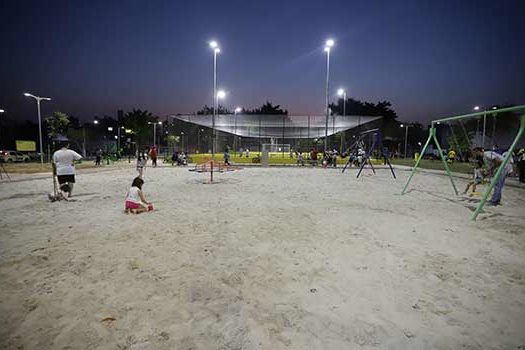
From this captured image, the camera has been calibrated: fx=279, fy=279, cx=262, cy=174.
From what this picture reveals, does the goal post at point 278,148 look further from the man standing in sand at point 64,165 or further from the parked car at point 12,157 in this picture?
the parked car at point 12,157

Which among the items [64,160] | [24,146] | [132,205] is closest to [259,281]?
[132,205]

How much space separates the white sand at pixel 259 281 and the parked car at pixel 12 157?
122 ft

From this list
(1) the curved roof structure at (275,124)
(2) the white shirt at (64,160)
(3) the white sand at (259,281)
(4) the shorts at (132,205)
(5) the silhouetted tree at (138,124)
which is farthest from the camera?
(5) the silhouetted tree at (138,124)

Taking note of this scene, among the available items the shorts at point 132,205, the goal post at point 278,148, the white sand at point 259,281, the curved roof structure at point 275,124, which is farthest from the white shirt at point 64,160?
the curved roof structure at point 275,124

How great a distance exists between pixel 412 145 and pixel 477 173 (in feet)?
235

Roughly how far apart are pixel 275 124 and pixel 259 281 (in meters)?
32.5

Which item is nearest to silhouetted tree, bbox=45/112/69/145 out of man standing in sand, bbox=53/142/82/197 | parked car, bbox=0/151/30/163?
parked car, bbox=0/151/30/163

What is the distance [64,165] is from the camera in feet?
29.1

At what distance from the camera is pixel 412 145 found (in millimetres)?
74875

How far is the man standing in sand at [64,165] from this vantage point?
8750 millimetres

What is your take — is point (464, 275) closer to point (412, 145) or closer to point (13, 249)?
point (13, 249)

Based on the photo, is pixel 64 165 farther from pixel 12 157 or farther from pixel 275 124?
pixel 12 157

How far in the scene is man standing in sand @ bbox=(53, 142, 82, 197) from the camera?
875 cm

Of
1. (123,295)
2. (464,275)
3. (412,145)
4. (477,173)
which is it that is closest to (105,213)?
(123,295)
